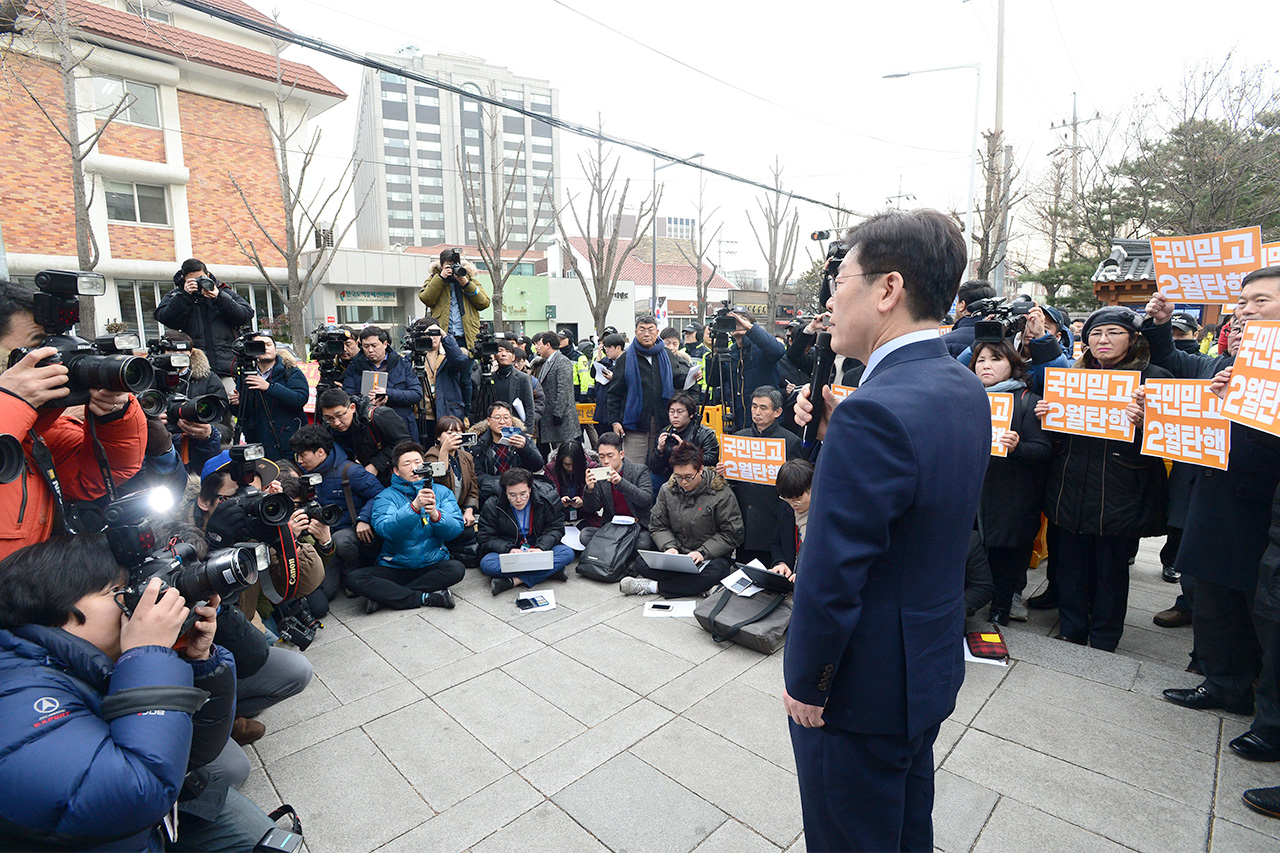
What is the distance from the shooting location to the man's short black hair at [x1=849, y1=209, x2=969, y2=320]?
1.49m

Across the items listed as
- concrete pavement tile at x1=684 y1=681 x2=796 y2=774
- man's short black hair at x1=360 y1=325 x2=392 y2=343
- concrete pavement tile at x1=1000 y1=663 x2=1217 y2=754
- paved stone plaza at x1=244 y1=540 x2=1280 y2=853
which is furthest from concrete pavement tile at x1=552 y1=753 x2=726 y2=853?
man's short black hair at x1=360 y1=325 x2=392 y2=343

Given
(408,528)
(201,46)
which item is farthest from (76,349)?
(201,46)

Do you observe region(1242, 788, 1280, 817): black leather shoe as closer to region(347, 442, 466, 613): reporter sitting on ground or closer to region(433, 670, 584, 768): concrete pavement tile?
region(433, 670, 584, 768): concrete pavement tile

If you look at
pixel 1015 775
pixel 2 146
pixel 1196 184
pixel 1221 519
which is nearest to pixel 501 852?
pixel 1015 775

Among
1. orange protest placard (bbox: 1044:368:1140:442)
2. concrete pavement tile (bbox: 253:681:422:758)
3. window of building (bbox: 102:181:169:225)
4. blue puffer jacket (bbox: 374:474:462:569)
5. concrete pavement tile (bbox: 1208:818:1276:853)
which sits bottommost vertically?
concrete pavement tile (bbox: 253:681:422:758)

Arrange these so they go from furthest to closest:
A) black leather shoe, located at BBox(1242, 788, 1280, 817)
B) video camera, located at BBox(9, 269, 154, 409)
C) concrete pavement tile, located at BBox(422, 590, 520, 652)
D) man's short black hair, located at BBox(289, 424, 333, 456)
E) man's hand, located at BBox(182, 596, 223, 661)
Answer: man's short black hair, located at BBox(289, 424, 333, 456), concrete pavement tile, located at BBox(422, 590, 520, 652), black leather shoe, located at BBox(1242, 788, 1280, 817), video camera, located at BBox(9, 269, 154, 409), man's hand, located at BBox(182, 596, 223, 661)

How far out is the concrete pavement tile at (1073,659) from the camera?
142 inches

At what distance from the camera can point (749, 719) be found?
3.24 meters

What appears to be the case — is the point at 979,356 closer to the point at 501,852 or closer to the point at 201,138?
the point at 501,852

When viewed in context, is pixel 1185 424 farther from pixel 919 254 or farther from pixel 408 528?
pixel 408 528

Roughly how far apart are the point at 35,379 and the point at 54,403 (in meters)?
0.13

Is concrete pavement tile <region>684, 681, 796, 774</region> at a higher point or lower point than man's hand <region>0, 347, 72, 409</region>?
lower

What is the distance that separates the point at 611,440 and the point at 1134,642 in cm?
402

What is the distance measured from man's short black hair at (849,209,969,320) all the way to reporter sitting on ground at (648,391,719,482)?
4290 millimetres
